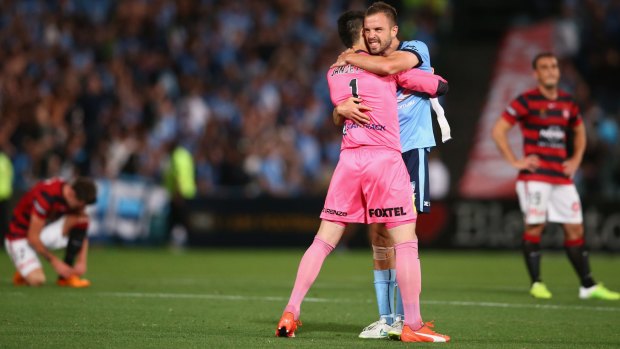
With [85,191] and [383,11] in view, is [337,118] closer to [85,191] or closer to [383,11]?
[383,11]

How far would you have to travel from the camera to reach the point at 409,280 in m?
7.93

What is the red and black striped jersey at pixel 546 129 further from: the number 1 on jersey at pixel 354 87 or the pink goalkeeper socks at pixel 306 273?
the pink goalkeeper socks at pixel 306 273

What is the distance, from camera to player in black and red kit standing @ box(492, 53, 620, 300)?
481 inches

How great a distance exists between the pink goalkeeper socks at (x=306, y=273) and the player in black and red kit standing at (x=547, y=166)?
180 inches

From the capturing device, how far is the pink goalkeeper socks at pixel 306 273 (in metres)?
8.08

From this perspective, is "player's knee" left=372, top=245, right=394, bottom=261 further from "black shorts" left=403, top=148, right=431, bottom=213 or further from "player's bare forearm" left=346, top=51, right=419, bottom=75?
"player's bare forearm" left=346, top=51, right=419, bottom=75

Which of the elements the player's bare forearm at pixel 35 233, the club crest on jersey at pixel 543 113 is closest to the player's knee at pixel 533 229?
the club crest on jersey at pixel 543 113

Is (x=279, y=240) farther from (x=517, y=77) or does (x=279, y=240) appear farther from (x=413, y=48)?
(x=413, y=48)

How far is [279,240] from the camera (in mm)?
22156

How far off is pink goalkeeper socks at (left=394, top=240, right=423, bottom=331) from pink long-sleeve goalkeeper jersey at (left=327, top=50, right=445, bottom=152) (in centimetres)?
74

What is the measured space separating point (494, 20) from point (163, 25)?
26.4 ft

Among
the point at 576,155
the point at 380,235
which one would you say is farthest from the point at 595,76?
the point at 380,235

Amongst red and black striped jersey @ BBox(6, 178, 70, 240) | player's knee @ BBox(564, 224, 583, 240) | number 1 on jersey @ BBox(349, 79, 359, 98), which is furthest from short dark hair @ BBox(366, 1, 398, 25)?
red and black striped jersey @ BBox(6, 178, 70, 240)

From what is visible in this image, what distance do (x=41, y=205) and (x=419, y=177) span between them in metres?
5.47
